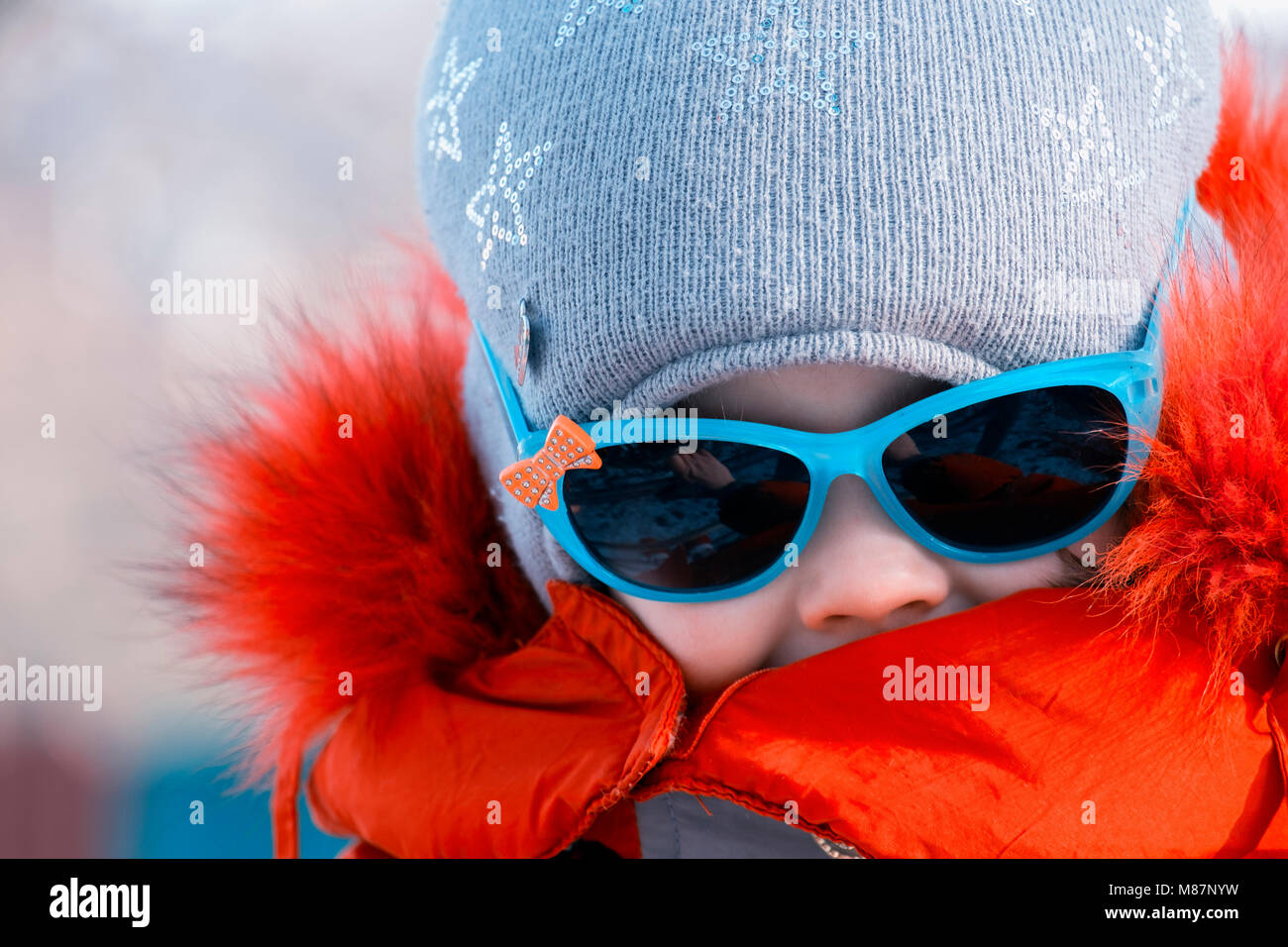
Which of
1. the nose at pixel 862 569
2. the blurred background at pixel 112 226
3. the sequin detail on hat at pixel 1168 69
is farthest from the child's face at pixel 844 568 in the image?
the blurred background at pixel 112 226

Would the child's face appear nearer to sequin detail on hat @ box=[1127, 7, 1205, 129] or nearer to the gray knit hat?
the gray knit hat

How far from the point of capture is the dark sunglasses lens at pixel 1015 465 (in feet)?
2.60

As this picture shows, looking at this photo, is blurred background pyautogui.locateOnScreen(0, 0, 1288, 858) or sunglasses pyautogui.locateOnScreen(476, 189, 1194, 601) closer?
sunglasses pyautogui.locateOnScreen(476, 189, 1194, 601)

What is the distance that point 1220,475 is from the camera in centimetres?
79

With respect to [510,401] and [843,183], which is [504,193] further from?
[843,183]

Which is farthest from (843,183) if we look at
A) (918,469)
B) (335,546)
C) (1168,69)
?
(335,546)

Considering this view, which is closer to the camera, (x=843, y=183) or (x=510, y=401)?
(x=843, y=183)

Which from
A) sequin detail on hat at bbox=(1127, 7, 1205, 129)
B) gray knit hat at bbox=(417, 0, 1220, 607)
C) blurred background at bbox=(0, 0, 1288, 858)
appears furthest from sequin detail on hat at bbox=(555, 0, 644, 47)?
blurred background at bbox=(0, 0, 1288, 858)

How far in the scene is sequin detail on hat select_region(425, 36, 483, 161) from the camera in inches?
38.1

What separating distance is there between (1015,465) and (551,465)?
0.37 metres

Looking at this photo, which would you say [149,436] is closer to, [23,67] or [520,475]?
[520,475]

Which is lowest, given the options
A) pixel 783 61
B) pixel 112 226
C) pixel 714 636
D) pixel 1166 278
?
pixel 714 636

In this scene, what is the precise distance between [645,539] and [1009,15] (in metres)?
0.50
